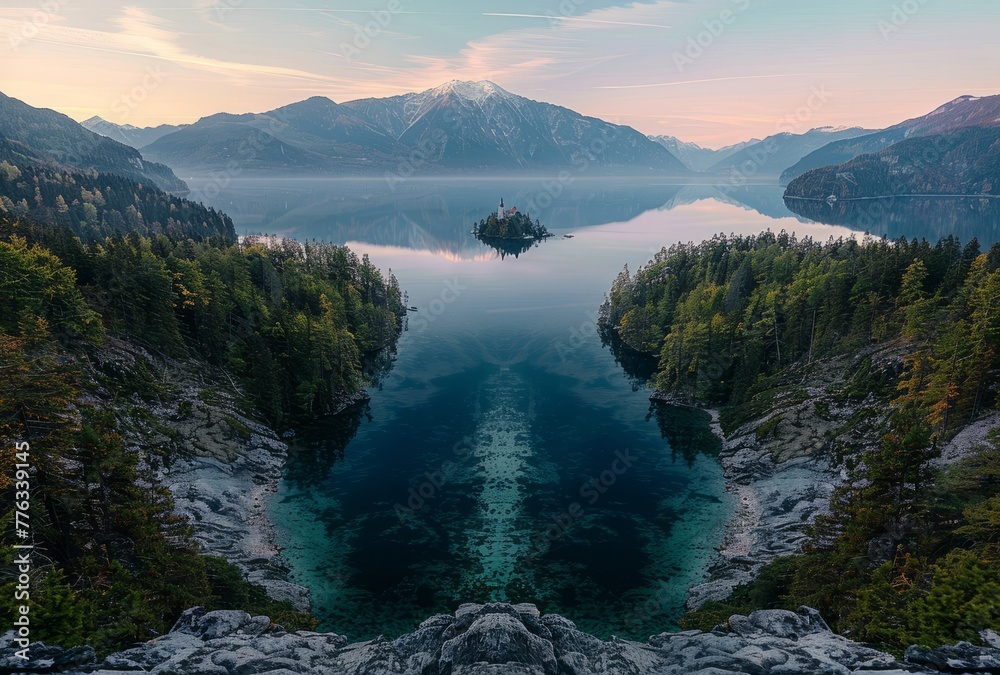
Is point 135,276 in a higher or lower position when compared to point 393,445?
higher

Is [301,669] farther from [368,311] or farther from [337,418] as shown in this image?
[368,311]

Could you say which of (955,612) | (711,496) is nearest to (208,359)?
(711,496)

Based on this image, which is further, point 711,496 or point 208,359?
point 208,359
